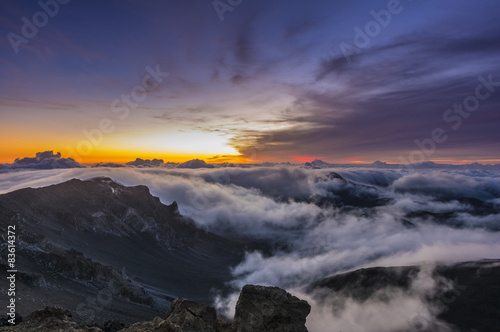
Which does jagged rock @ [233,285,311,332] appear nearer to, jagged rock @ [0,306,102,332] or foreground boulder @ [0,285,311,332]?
foreground boulder @ [0,285,311,332]

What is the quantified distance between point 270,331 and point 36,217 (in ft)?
749

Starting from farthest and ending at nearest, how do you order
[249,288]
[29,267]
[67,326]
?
[29,267] < [249,288] < [67,326]

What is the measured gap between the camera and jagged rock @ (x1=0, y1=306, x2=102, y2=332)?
78.4ft

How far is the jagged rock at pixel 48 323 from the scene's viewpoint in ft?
78.4

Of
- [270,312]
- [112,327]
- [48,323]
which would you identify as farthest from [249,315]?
[112,327]

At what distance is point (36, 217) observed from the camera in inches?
7574

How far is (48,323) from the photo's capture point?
24.5m

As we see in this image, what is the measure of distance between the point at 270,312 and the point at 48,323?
22.8m

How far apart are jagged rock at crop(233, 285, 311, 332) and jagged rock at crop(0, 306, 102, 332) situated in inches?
619

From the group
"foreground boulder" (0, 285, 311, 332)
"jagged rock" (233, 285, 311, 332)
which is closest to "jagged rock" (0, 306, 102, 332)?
"foreground boulder" (0, 285, 311, 332)

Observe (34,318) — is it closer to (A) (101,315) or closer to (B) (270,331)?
(B) (270,331)

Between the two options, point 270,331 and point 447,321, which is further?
point 447,321

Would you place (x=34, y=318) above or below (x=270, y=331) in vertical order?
above

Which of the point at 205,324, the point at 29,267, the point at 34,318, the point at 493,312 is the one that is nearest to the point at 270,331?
the point at 205,324
